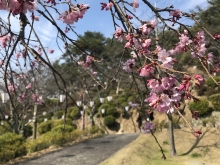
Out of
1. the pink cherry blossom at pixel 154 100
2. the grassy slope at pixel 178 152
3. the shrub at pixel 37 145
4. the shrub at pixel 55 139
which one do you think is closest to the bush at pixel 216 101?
the grassy slope at pixel 178 152

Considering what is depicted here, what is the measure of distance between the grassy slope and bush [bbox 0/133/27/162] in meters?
3.19

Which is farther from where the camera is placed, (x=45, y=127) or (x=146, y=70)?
(x=45, y=127)

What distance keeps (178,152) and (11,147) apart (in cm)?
536

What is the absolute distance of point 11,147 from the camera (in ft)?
26.6

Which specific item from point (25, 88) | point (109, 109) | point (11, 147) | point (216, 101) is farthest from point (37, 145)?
point (109, 109)

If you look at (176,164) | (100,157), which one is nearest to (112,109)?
(100,157)

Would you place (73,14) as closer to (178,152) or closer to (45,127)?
(178,152)

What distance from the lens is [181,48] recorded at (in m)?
1.78

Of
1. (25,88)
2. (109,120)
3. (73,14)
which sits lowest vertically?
(109,120)

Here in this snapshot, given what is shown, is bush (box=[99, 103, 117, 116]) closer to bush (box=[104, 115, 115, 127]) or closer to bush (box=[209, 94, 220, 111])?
bush (box=[104, 115, 115, 127])

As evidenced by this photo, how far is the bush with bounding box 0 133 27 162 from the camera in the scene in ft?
25.1

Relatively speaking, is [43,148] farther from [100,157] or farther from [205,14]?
[205,14]

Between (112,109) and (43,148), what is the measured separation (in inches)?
410

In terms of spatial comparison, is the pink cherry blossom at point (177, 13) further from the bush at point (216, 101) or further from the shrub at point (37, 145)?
the bush at point (216, 101)
